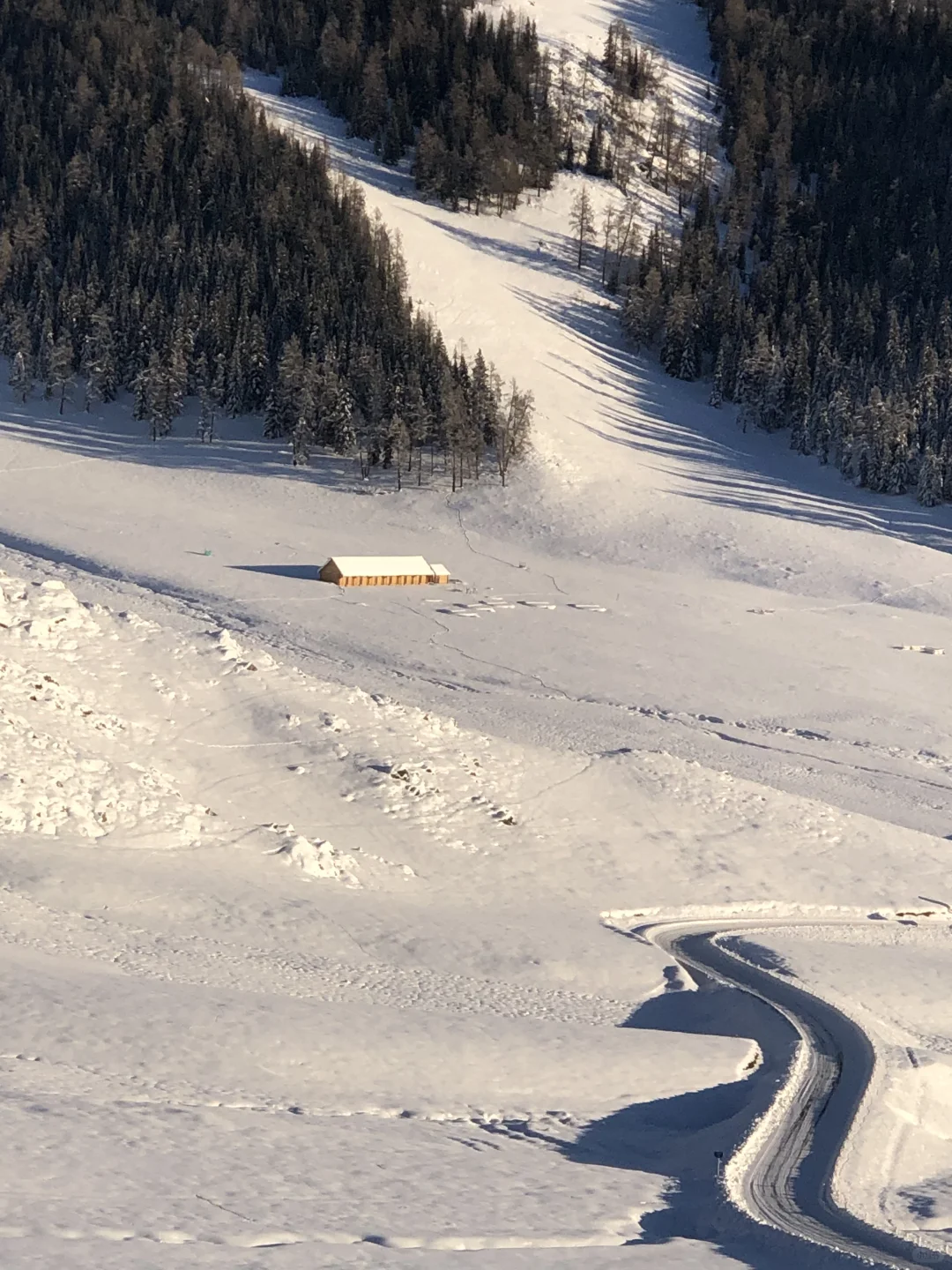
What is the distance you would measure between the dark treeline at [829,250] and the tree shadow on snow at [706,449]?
74.7 inches

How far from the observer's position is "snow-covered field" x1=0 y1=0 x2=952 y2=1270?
55.2 ft

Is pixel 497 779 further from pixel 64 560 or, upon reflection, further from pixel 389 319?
pixel 389 319

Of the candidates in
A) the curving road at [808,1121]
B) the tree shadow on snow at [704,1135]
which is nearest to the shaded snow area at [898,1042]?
the curving road at [808,1121]

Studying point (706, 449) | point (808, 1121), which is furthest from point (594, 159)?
point (808, 1121)

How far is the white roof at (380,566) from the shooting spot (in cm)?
6444

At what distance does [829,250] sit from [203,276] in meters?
65.7

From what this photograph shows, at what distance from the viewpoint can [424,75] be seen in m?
150

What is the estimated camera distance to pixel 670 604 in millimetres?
64375

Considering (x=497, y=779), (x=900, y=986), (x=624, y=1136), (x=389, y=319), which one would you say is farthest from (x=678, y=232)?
(x=624, y=1136)

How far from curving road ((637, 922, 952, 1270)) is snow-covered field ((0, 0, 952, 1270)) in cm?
58

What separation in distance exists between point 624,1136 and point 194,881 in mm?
11715

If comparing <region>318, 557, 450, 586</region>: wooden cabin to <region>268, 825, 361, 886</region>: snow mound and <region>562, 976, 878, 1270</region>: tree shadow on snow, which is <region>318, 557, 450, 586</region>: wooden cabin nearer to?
<region>268, 825, 361, 886</region>: snow mound

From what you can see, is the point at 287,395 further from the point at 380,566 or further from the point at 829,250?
the point at 829,250

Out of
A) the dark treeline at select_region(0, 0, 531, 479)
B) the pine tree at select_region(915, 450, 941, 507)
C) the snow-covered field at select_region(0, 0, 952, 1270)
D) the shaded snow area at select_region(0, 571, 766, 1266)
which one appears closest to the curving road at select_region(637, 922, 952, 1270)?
the snow-covered field at select_region(0, 0, 952, 1270)
